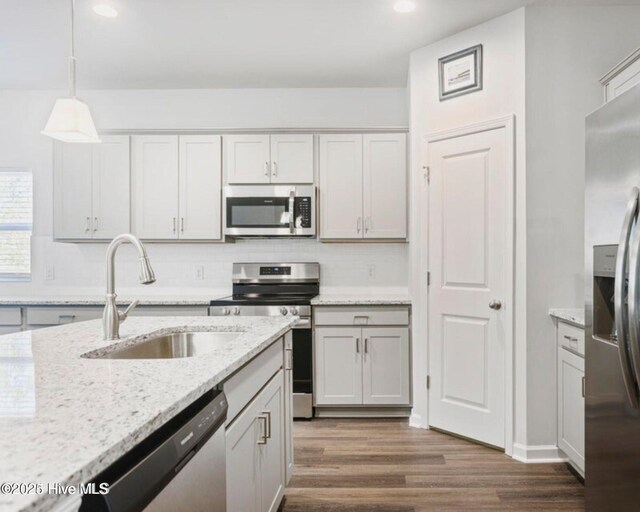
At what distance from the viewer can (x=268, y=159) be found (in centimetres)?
374

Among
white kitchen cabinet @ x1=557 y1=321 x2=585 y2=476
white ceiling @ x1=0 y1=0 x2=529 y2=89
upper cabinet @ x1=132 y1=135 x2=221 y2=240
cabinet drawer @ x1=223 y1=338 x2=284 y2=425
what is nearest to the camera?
cabinet drawer @ x1=223 y1=338 x2=284 y2=425

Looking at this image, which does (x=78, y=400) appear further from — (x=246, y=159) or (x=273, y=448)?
(x=246, y=159)

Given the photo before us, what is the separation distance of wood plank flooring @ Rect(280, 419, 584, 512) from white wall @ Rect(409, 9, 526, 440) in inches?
10.8

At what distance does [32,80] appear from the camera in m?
3.90

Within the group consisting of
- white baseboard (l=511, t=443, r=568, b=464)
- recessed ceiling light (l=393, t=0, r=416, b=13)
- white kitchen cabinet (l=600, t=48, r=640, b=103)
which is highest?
recessed ceiling light (l=393, t=0, r=416, b=13)

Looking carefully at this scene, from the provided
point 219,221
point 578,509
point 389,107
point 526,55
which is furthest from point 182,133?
point 578,509

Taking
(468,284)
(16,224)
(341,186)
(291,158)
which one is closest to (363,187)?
(341,186)

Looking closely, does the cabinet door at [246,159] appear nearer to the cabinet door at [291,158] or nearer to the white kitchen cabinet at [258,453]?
the cabinet door at [291,158]

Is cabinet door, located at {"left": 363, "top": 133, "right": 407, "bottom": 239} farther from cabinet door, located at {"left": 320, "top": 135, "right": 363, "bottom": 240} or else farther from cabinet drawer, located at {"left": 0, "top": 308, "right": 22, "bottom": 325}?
cabinet drawer, located at {"left": 0, "top": 308, "right": 22, "bottom": 325}

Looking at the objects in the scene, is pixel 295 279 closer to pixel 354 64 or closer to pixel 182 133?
pixel 182 133

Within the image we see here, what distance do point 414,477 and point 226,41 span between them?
3.19 meters

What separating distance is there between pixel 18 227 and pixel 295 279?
2718mm

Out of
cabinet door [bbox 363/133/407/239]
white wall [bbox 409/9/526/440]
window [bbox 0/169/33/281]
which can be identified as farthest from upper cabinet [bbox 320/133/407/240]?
window [bbox 0/169/33/281]

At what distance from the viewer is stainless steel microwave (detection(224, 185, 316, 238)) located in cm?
369
